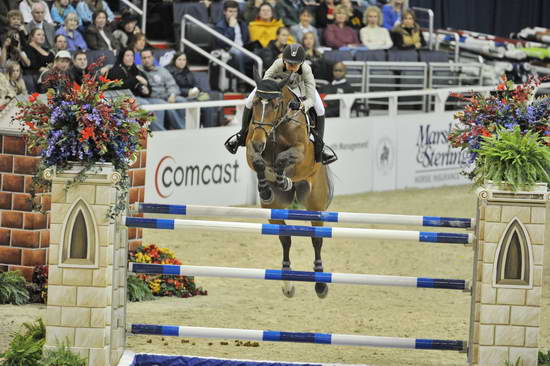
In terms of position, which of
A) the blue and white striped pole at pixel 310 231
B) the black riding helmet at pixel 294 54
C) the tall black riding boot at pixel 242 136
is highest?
the black riding helmet at pixel 294 54

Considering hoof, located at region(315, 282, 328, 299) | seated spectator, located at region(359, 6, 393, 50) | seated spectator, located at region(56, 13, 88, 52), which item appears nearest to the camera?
hoof, located at region(315, 282, 328, 299)

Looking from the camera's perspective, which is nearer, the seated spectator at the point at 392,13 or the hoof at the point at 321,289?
the hoof at the point at 321,289

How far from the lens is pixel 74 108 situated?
6.71 meters

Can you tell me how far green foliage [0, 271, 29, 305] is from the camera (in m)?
→ 8.83

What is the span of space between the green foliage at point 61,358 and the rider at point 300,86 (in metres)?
2.51

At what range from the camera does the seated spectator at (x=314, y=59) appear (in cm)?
1619

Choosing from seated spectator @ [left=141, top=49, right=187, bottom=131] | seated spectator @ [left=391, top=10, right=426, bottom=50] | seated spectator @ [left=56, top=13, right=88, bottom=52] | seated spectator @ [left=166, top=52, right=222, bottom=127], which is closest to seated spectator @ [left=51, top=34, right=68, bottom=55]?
seated spectator @ [left=56, top=13, right=88, bottom=52]

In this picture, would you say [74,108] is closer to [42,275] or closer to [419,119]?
[42,275]

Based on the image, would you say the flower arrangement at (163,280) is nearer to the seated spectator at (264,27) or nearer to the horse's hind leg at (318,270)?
the horse's hind leg at (318,270)

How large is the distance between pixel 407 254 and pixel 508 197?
591 centimetres

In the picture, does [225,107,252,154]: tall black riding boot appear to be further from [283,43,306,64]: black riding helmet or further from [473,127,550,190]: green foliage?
[473,127,550,190]: green foliage

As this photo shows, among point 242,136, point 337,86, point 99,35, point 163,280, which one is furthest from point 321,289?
point 337,86

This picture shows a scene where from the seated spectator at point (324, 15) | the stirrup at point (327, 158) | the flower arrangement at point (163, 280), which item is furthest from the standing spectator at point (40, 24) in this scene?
the stirrup at point (327, 158)

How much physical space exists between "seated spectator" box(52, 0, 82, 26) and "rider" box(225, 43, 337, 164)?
6830 millimetres
